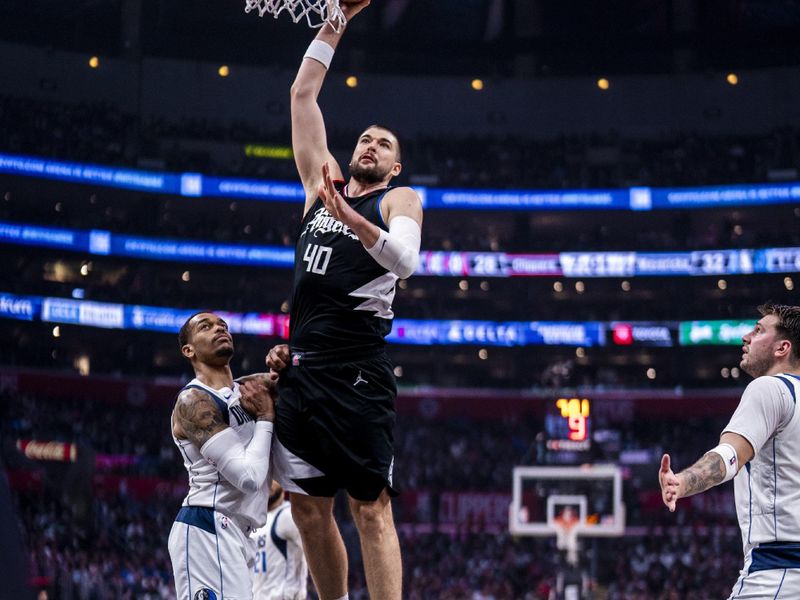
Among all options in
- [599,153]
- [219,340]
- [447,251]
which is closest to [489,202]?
[447,251]

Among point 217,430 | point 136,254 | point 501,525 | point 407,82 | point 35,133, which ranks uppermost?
point 407,82

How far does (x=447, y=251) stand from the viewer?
3866 cm

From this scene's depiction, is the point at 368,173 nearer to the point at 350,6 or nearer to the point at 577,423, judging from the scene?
the point at 350,6

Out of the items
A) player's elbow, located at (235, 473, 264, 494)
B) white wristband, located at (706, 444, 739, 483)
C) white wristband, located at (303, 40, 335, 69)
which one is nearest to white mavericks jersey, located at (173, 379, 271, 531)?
player's elbow, located at (235, 473, 264, 494)

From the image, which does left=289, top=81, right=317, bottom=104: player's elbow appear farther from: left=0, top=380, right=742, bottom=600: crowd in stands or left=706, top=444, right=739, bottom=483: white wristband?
left=0, top=380, right=742, bottom=600: crowd in stands

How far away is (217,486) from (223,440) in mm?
392

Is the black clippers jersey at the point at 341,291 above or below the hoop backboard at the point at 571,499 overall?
above

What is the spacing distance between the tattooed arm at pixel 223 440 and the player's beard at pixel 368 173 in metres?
1.29

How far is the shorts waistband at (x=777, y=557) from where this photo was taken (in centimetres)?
484

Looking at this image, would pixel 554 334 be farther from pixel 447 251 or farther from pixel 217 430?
pixel 217 430

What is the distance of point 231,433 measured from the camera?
5.70m

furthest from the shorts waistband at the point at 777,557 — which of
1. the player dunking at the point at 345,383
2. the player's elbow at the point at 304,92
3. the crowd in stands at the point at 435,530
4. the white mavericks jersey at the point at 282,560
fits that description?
the crowd in stands at the point at 435,530

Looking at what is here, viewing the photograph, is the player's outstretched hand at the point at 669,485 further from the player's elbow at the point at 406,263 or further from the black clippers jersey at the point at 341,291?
the black clippers jersey at the point at 341,291

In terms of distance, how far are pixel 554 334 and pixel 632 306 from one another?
10.3ft
